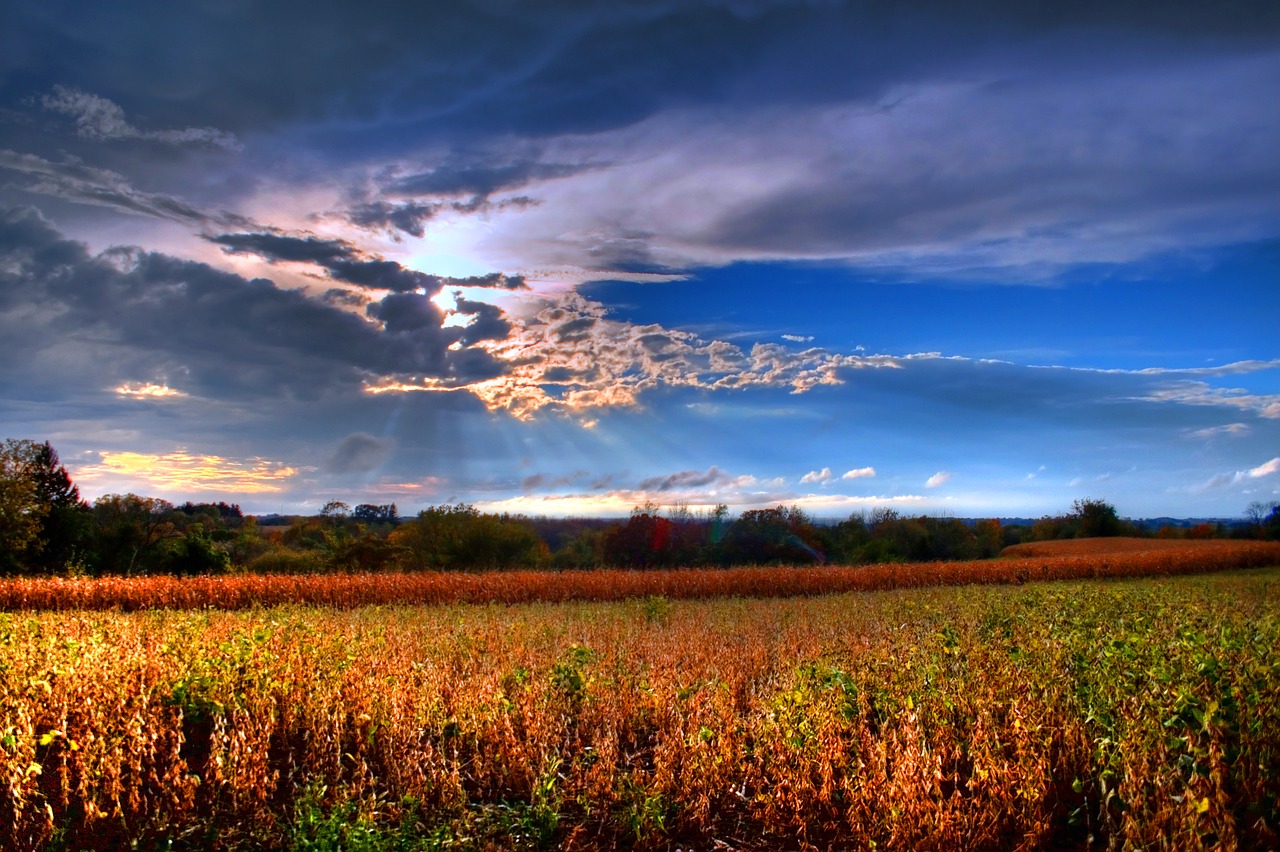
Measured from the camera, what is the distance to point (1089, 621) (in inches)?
441

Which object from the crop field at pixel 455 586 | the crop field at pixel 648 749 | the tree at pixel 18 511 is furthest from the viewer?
the tree at pixel 18 511

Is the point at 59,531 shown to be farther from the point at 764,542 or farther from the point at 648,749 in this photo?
the point at 648,749

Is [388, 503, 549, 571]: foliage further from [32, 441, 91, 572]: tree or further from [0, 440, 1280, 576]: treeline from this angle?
[32, 441, 91, 572]: tree

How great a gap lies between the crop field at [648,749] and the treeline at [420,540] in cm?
2854

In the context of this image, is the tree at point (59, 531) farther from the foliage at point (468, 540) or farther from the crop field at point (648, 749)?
the crop field at point (648, 749)

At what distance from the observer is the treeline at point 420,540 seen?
4109 cm

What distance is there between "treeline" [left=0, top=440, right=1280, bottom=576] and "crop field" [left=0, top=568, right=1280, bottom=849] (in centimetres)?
2854

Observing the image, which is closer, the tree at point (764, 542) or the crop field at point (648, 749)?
the crop field at point (648, 749)

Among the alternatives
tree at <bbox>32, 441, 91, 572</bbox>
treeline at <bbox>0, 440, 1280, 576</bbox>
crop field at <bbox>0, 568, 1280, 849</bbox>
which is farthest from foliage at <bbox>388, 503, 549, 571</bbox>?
crop field at <bbox>0, 568, 1280, 849</bbox>

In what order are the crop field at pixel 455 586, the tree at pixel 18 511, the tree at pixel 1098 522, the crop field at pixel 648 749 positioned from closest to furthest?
the crop field at pixel 648 749 < the crop field at pixel 455 586 < the tree at pixel 18 511 < the tree at pixel 1098 522

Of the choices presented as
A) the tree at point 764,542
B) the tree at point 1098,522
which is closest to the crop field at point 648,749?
the tree at point 764,542

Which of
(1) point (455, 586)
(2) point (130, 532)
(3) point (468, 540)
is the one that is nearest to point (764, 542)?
(3) point (468, 540)

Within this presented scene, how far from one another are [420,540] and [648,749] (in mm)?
42614

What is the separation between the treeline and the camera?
4109 cm
